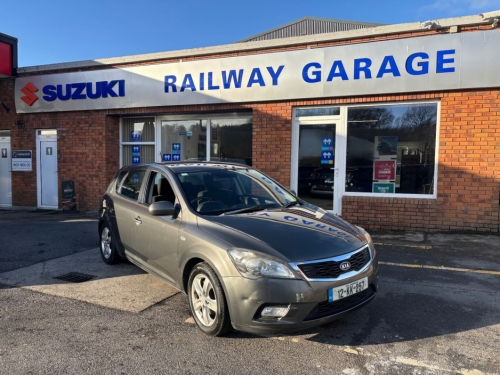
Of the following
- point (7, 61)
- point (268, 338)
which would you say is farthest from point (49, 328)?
point (7, 61)

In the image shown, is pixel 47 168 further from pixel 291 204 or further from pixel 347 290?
pixel 347 290

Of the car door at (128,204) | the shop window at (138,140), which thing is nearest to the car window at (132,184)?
the car door at (128,204)

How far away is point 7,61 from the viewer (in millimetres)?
11383

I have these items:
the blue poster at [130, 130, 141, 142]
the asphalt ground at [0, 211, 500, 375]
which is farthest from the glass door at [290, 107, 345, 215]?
the blue poster at [130, 130, 141, 142]

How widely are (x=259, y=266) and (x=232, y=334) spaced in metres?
0.80

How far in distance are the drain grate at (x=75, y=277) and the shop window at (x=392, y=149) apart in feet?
19.1

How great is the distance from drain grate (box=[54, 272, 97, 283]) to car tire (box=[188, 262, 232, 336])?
7.05ft

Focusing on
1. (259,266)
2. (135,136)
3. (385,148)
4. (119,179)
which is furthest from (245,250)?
(135,136)

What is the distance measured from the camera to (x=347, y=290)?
311 centimetres

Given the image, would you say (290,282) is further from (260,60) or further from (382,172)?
(260,60)

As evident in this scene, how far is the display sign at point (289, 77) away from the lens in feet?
24.1

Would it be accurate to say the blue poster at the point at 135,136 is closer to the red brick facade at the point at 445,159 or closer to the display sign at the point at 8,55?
the red brick facade at the point at 445,159

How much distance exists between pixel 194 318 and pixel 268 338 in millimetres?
716

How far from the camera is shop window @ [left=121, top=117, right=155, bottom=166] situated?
1091cm
